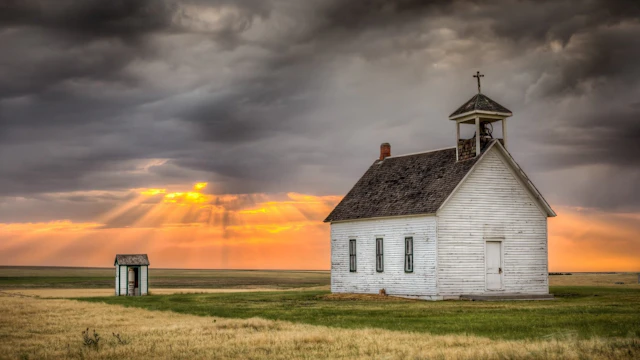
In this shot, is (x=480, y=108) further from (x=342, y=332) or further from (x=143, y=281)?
(x=143, y=281)

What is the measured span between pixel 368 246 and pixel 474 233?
6.29 m

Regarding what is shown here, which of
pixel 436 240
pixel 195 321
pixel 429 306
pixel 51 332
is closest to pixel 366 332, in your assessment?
pixel 195 321

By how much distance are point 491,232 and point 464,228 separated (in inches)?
62.0

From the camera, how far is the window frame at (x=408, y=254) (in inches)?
1460

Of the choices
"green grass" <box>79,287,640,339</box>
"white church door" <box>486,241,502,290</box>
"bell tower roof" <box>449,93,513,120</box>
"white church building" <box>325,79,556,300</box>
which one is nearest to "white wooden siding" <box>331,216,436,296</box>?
"white church building" <box>325,79,556,300</box>

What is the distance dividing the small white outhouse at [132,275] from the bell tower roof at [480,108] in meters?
24.1

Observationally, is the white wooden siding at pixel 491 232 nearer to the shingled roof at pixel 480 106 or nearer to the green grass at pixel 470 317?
the shingled roof at pixel 480 106

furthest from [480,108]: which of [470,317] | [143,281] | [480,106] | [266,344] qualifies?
[143,281]

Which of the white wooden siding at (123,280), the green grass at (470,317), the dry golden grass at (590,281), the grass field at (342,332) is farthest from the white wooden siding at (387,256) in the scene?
the dry golden grass at (590,281)

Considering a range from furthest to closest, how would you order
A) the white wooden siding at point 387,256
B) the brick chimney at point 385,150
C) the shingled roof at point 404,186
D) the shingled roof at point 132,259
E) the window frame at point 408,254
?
the shingled roof at point 132,259 → the brick chimney at point 385,150 → the window frame at point 408,254 → the shingled roof at point 404,186 → the white wooden siding at point 387,256

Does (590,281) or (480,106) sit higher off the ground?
(480,106)

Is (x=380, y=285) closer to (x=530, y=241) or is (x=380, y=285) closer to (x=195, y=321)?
(x=530, y=241)

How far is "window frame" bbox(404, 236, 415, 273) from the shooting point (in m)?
37.1

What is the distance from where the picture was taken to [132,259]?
5062 cm
